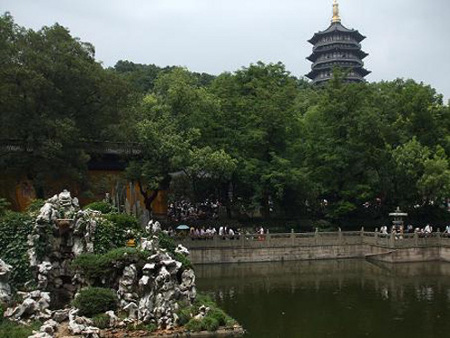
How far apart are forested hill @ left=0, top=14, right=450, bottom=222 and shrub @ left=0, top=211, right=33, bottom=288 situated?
9104 millimetres

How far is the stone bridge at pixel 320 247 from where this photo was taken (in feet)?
110

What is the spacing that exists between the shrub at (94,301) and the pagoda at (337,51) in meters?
66.1

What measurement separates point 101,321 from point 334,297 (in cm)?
1107

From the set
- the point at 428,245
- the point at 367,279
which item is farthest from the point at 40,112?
the point at 428,245

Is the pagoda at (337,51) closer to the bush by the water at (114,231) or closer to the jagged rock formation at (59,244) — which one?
the bush by the water at (114,231)

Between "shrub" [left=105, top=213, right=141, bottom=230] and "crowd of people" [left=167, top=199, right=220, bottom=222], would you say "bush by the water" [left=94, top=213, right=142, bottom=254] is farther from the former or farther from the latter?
"crowd of people" [left=167, top=199, right=220, bottom=222]

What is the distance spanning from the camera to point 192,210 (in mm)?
40562

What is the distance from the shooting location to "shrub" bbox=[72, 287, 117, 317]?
54.9 ft

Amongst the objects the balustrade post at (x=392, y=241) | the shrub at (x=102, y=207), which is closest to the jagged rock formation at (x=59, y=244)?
the shrub at (x=102, y=207)

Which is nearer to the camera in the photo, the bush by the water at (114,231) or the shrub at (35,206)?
the bush by the water at (114,231)

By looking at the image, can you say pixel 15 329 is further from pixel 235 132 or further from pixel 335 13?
pixel 335 13

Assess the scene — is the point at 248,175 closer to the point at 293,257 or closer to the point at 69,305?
the point at 293,257

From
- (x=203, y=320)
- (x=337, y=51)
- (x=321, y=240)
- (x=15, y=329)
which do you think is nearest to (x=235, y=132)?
(x=321, y=240)

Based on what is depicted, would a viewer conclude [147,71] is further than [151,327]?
Yes
